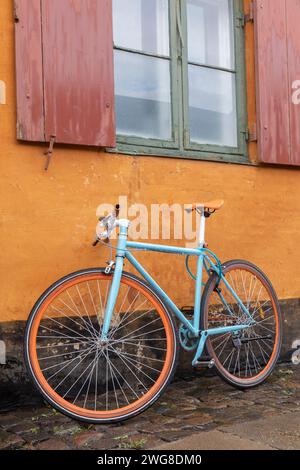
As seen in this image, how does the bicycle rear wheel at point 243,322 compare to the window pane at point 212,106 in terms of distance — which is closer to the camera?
the bicycle rear wheel at point 243,322

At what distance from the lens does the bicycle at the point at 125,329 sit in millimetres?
3135

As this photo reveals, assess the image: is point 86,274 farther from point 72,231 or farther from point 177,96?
point 177,96

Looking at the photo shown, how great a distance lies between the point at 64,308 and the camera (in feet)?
11.8

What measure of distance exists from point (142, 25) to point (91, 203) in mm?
1502

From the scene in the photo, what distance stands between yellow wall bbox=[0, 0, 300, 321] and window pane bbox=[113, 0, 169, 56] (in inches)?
30.4

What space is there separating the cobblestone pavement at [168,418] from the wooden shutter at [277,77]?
6.02 ft

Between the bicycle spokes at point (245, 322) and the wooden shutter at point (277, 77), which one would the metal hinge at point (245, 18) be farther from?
the bicycle spokes at point (245, 322)

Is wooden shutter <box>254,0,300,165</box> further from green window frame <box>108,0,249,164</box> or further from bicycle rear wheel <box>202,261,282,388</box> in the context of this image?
bicycle rear wheel <box>202,261,282,388</box>

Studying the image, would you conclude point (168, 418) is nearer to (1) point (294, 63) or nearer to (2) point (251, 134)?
(2) point (251, 134)

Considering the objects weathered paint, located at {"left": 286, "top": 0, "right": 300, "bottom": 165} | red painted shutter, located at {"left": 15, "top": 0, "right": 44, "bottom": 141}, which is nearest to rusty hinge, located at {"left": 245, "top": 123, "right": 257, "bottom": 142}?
weathered paint, located at {"left": 286, "top": 0, "right": 300, "bottom": 165}

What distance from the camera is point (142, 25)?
4.27 m

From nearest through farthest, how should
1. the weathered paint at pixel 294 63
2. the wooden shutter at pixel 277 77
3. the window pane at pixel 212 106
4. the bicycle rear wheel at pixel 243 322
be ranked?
the bicycle rear wheel at pixel 243 322
the window pane at pixel 212 106
the wooden shutter at pixel 277 77
the weathered paint at pixel 294 63

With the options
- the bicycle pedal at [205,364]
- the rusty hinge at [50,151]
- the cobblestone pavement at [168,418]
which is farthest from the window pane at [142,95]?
the cobblestone pavement at [168,418]

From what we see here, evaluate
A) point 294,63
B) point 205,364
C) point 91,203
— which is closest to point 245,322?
point 205,364
